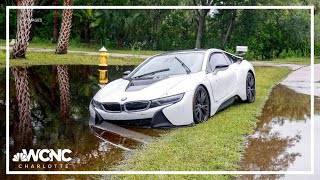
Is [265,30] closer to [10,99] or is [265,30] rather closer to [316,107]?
[316,107]

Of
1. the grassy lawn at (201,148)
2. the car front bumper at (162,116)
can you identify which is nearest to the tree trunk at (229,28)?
the car front bumper at (162,116)

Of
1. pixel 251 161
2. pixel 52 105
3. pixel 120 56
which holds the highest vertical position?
pixel 120 56

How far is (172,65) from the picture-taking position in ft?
14.3

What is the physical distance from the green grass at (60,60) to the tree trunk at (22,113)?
112 millimetres

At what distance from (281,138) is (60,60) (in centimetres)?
198

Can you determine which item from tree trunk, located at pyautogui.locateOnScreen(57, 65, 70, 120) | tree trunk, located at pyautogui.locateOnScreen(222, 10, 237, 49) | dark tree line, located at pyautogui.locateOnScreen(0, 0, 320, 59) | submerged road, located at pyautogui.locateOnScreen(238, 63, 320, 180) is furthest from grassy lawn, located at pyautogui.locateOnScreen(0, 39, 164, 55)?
submerged road, located at pyautogui.locateOnScreen(238, 63, 320, 180)

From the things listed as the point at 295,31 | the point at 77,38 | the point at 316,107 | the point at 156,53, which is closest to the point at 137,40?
the point at 156,53

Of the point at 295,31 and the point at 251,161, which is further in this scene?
the point at 295,31

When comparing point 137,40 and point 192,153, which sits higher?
point 137,40

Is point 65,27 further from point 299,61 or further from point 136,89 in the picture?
point 299,61

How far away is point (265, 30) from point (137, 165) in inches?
56.5

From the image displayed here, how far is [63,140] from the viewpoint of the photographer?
3.96m

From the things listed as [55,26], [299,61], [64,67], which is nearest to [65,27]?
[55,26]

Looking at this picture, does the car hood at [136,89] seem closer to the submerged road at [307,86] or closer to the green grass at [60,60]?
the green grass at [60,60]
